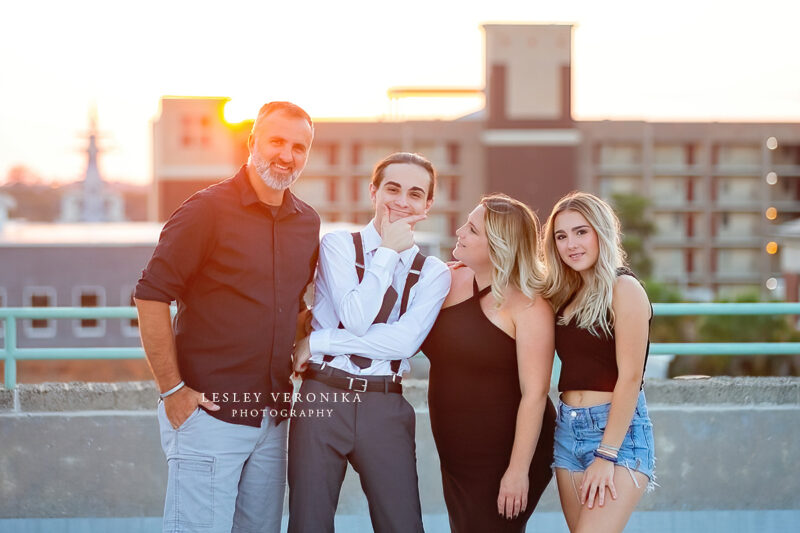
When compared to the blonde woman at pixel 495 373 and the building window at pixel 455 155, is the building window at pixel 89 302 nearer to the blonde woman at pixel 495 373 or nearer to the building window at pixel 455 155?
the blonde woman at pixel 495 373

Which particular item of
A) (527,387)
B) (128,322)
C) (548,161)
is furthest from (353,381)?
(548,161)

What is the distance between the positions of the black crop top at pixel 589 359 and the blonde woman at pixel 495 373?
0.27 ft

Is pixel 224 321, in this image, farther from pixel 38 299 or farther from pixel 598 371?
pixel 38 299

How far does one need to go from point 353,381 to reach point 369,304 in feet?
1.05

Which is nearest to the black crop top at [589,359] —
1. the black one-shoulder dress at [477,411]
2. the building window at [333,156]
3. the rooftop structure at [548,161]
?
the black one-shoulder dress at [477,411]

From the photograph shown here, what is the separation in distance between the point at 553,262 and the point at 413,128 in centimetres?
5624

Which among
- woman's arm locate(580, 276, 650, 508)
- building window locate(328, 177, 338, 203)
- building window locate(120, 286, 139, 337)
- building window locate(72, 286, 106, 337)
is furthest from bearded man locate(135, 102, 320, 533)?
building window locate(328, 177, 338, 203)

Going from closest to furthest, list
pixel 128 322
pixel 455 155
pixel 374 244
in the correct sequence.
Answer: pixel 374 244 < pixel 128 322 < pixel 455 155

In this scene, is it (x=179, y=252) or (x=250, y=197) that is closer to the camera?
(x=179, y=252)

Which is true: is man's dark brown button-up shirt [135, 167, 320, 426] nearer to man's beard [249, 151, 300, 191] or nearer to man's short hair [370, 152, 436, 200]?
man's beard [249, 151, 300, 191]

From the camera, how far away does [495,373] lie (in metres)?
3.72

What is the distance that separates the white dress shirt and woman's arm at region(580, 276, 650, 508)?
70cm

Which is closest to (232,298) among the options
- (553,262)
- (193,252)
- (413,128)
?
(193,252)

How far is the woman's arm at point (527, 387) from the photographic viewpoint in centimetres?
363
